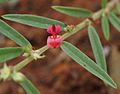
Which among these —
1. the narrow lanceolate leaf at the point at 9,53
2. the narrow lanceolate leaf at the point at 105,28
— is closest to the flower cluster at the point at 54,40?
the narrow lanceolate leaf at the point at 9,53

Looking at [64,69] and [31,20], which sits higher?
[64,69]

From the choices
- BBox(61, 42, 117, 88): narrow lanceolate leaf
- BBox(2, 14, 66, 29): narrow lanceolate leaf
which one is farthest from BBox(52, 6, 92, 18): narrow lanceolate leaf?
BBox(61, 42, 117, 88): narrow lanceolate leaf

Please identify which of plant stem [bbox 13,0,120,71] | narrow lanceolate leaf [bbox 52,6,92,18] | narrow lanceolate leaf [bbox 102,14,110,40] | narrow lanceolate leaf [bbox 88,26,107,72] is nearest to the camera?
plant stem [bbox 13,0,120,71]

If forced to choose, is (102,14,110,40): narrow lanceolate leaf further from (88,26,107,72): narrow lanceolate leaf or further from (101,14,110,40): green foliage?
(88,26,107,72): narrow lanceolate leaf

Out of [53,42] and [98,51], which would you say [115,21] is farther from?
[53,42]

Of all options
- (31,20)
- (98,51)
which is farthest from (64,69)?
(31,20)

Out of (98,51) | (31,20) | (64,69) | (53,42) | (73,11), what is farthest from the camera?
(64,69)

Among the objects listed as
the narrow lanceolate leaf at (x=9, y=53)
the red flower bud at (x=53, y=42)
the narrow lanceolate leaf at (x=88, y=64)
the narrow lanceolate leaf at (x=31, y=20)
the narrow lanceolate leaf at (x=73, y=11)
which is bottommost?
the narrow lanceolate leaf at (x=88, y=64)

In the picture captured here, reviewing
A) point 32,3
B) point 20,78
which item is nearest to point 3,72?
point 20,78

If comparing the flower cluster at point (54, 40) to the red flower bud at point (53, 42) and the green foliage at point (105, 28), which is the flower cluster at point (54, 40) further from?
the green foliage at point (105, 28)

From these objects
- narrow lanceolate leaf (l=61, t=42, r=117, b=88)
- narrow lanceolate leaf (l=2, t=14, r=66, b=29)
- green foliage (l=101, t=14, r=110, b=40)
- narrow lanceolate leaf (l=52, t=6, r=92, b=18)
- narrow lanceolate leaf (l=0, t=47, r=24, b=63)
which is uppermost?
narrow lanceolate leaf (l=52, t=6, r=92, b=18)
